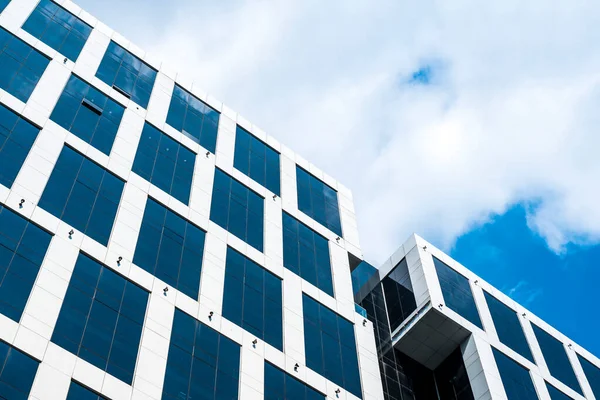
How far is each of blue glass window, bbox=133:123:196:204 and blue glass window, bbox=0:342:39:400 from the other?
17231mm

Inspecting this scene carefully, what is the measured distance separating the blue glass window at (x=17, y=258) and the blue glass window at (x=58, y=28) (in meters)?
17.1

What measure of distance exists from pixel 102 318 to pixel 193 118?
23.2 meters

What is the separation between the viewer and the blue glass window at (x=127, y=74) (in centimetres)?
5347

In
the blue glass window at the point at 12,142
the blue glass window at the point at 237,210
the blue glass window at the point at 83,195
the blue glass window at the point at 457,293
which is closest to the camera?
the blue glass window at the point at 12,142

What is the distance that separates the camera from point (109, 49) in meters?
55.6

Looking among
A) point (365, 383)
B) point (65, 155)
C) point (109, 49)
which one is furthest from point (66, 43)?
point (365, 383)

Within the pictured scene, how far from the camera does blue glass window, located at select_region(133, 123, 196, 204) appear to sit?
48625 millimetres

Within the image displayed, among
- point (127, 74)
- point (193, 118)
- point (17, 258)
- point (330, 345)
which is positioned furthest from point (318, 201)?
point (17, 258)

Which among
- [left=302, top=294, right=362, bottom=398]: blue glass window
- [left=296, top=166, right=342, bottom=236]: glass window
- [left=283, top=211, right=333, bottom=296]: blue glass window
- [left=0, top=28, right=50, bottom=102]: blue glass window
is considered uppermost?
[left=296, top=166, right=342, bottom=236]: glass window

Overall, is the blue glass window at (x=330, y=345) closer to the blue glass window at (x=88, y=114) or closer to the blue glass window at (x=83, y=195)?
the blue glass window at (x=83, y=195)

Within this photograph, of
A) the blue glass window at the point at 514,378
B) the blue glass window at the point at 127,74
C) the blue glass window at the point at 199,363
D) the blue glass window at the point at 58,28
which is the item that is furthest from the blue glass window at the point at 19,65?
the blue glass window at the point at 514,378

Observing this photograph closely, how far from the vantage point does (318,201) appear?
60.7 metres

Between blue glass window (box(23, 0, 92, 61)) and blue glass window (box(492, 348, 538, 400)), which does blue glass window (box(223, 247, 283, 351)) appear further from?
blue glass window (box(23, 0, 92, 61))

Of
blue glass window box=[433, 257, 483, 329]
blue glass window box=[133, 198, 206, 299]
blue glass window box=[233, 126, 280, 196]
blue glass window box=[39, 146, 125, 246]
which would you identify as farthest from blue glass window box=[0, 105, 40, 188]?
blue glass window box=[433, 257, 483, 329]
